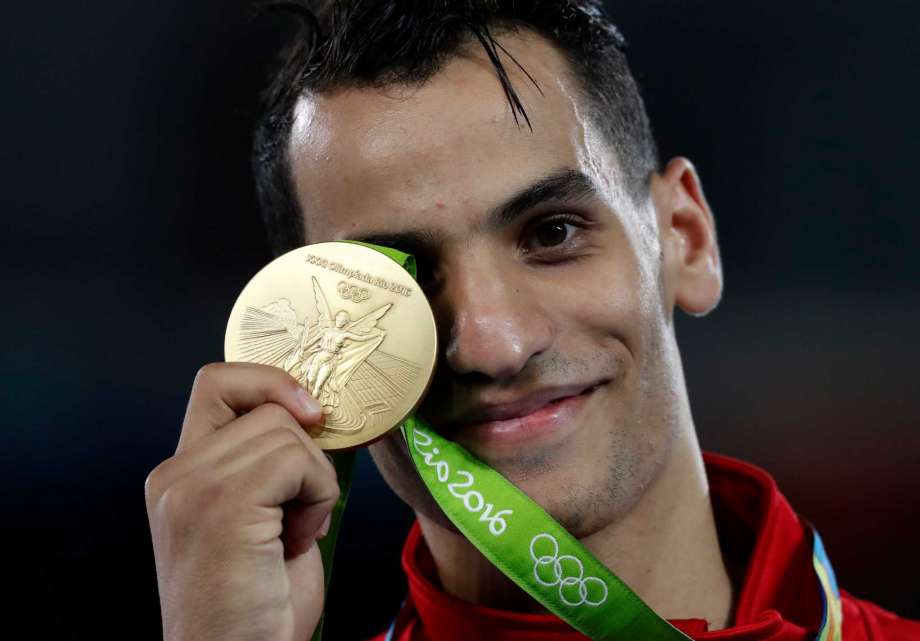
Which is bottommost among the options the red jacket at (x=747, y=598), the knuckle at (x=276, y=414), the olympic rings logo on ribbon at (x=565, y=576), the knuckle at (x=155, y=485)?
the red jacket at (x=747, y=598)

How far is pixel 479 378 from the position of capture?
2164mm

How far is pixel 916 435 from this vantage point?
4.06 m

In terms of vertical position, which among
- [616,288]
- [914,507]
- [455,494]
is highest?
[616,288]

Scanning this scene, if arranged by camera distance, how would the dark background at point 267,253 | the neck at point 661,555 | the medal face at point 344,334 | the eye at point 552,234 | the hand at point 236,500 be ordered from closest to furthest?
the hand at point 236,500
the medal face at point 344,334
the eye at point 552,234
the neck at point 661,555
the dark background at point 267,253

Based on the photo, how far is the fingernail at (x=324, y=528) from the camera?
6.97ft

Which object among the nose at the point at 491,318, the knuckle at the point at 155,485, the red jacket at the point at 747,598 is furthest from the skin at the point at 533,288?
the knuckle at the point at 155,485

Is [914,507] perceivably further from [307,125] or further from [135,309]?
[135,309]

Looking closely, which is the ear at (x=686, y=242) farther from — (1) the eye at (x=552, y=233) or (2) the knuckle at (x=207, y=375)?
(2) the knuckle at (x=207, y=375)

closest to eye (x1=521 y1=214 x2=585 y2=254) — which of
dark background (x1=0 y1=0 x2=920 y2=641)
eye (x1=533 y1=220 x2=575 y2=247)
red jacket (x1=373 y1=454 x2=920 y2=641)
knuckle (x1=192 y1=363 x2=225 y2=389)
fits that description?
eye (x1=533 y1=220 x2=575 y2=247)

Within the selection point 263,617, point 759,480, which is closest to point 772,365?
point 759,480

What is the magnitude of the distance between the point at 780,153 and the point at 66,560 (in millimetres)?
3215

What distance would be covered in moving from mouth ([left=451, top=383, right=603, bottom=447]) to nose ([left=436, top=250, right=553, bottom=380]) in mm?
99

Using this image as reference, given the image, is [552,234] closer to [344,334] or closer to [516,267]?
[516,267]

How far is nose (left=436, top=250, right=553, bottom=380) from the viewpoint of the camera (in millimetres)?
2090
